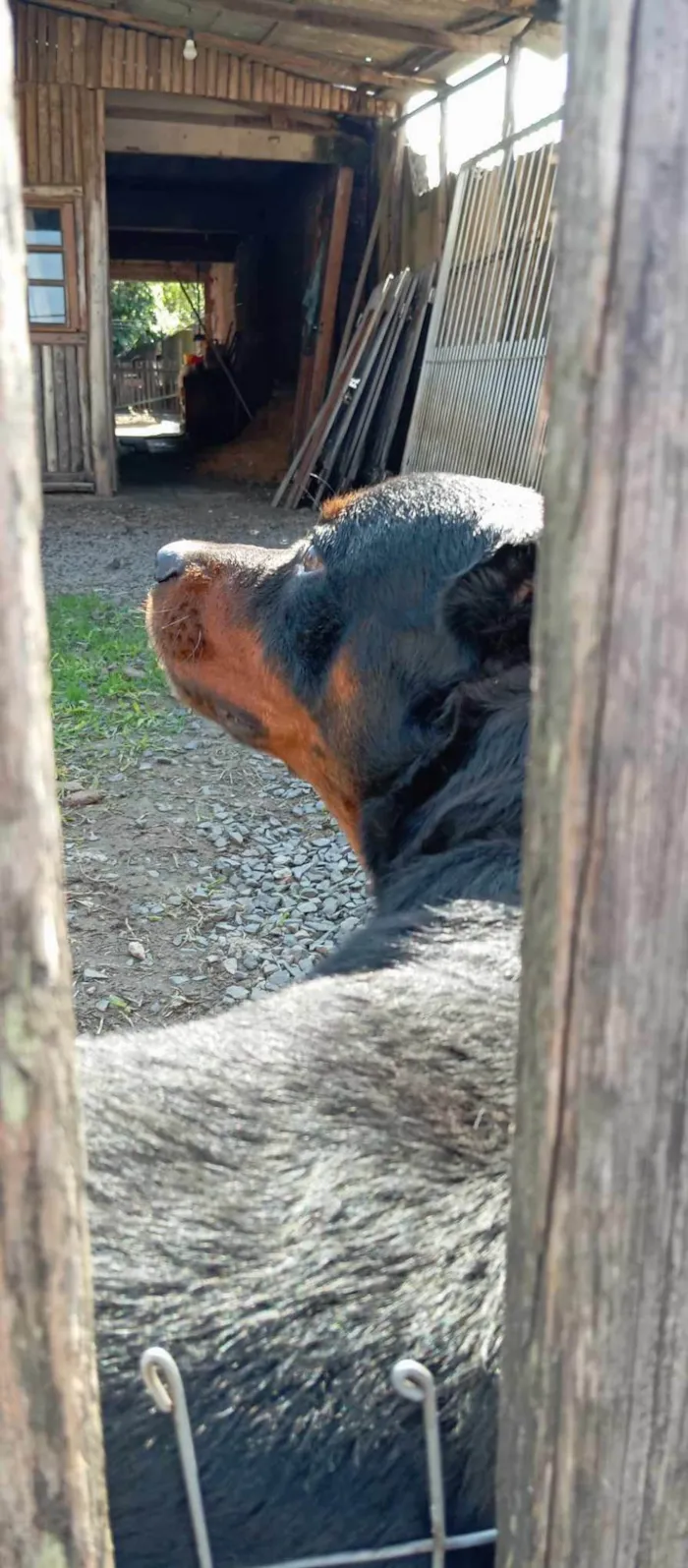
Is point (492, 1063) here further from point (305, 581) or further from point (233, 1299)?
point (305, 581)

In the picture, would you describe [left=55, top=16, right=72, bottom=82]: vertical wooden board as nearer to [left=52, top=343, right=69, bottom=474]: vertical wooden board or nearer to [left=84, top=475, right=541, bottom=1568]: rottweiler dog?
[left=52, top=343, right=69, bottom=474]: vertical wooden board

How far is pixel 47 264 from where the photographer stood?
536 inches

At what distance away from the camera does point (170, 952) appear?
421 centimetres

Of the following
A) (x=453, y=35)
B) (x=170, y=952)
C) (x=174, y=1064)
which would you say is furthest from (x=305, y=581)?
(x=453, y=35)

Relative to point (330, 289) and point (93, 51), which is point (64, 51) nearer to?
point (93, 51)

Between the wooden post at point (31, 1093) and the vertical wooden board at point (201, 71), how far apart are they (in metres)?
13.6

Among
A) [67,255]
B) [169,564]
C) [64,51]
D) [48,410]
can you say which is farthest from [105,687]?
[64,51]

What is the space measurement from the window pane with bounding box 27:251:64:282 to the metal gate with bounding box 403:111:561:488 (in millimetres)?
4307

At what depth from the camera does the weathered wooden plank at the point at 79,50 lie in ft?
40.5

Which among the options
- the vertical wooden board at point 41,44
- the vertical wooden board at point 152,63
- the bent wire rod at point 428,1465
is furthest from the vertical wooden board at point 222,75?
the bent wire rod at point 428,1465

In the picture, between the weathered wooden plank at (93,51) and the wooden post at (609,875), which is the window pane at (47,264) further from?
the wooden post at (609,875)

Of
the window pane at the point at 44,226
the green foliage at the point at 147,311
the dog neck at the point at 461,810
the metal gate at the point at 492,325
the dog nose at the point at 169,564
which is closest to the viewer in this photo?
the dog neck at the point at 461,810

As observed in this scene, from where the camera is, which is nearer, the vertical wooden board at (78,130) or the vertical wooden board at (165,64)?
the vertical wooden board at (165,64)

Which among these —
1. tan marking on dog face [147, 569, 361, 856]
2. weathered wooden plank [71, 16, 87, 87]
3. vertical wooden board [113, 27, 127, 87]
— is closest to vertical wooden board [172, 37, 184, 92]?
vertical wooden board [113, 27, 127, 87]
